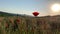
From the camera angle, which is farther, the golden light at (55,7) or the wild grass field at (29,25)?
the golden light at (55,7)

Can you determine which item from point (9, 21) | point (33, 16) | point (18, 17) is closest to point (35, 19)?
point (33, 16)

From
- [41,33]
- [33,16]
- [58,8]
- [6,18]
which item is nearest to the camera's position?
[6,18]

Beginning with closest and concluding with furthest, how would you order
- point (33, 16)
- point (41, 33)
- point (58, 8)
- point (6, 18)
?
point (6, 18)
point (41, 33)
point (33, 16)
point (58, 8)

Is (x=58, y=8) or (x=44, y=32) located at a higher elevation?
(x=58, y=8)

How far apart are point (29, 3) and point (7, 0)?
293 millimetres

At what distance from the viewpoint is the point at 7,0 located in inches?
67.0

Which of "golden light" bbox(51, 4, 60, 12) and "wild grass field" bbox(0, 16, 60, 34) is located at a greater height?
"golden light" bbox(51, 4, 60, 12)

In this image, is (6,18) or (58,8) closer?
(6,18)

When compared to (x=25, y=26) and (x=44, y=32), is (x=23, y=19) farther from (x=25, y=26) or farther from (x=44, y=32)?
(x=44, y=32)

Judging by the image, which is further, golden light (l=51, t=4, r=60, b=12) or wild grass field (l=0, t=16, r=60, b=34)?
golden light (l=51, t=4, r=60, b=12)

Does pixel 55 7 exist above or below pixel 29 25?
above

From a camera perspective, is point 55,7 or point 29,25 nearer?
point 29,25

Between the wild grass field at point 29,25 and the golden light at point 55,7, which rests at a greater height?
the golden light at point 55,7

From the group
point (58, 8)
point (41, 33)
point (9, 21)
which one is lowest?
point (41, 33)
